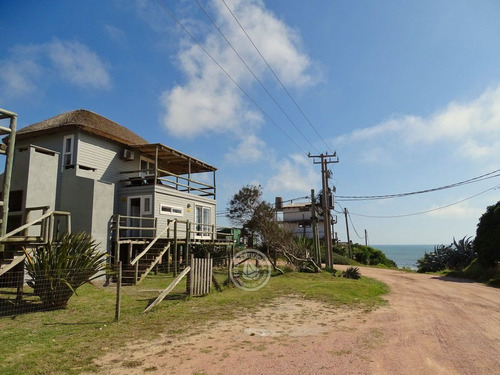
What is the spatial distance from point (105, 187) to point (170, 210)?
4399 millimetres

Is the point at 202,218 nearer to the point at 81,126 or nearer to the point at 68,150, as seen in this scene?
the point at 68,150

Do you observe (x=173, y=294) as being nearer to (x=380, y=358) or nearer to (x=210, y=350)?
(x=210, y=350)

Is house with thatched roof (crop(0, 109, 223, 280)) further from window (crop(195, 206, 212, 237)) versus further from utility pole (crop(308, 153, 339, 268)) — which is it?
utility pole (crop(308, 153, 339, 268))

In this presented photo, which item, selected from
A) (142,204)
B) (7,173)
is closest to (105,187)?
(142,204)

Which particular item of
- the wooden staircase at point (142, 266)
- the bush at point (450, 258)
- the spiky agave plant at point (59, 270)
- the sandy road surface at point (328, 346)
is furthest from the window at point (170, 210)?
the bush at point (450, 258)

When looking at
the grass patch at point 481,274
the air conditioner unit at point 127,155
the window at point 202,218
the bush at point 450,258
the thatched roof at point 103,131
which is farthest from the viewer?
the bush at point 450,258

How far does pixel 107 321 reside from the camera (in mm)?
8008

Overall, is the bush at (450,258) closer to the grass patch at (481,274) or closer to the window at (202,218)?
the grass patch at (481,274)

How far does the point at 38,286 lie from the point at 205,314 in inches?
178

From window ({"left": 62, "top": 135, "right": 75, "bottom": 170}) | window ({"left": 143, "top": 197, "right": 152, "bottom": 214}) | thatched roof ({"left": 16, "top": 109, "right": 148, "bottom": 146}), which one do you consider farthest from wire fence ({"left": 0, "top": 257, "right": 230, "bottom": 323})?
thatched roof ({"left": 16, "top": 109, "right": 148, "bottom": 146})

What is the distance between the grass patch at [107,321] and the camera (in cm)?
550

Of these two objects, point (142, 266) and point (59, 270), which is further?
point (142, 266)

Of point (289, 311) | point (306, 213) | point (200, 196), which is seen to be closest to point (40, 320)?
point (289, 311)

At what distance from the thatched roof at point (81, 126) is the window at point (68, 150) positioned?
58cm
